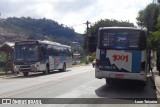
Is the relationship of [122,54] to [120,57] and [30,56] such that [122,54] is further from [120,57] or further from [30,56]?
[30,56]

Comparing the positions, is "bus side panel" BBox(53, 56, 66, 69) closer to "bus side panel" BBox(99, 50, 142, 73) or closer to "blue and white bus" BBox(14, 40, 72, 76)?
"blue and white bus" BBox(14, 40, 72, 76)

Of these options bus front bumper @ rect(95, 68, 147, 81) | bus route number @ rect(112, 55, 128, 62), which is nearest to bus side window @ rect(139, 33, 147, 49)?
bus route number @ rect(112, 55, 128, 62)

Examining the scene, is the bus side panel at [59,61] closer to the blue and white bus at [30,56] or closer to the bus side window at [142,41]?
the blue and white bus at [30,56]

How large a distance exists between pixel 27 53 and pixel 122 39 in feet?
46.6

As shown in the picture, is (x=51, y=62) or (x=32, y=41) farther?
(x=51, y=62)

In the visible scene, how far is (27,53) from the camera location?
30.2 m

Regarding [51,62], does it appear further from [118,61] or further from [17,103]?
[17,103]

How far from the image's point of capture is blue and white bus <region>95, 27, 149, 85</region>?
56.2ft

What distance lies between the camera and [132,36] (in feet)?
57.1

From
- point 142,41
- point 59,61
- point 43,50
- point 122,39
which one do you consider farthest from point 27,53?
point 142,41

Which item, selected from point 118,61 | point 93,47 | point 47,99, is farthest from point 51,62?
point 47,99

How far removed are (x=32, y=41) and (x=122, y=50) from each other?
14196 mm

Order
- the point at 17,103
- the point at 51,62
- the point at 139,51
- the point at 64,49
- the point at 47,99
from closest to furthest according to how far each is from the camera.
A: the point at 17,103
the point at 47,99
the point at 139,51
the point at 51,62
the point at 64,49

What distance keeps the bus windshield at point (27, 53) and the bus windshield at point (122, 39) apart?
1322 cm
